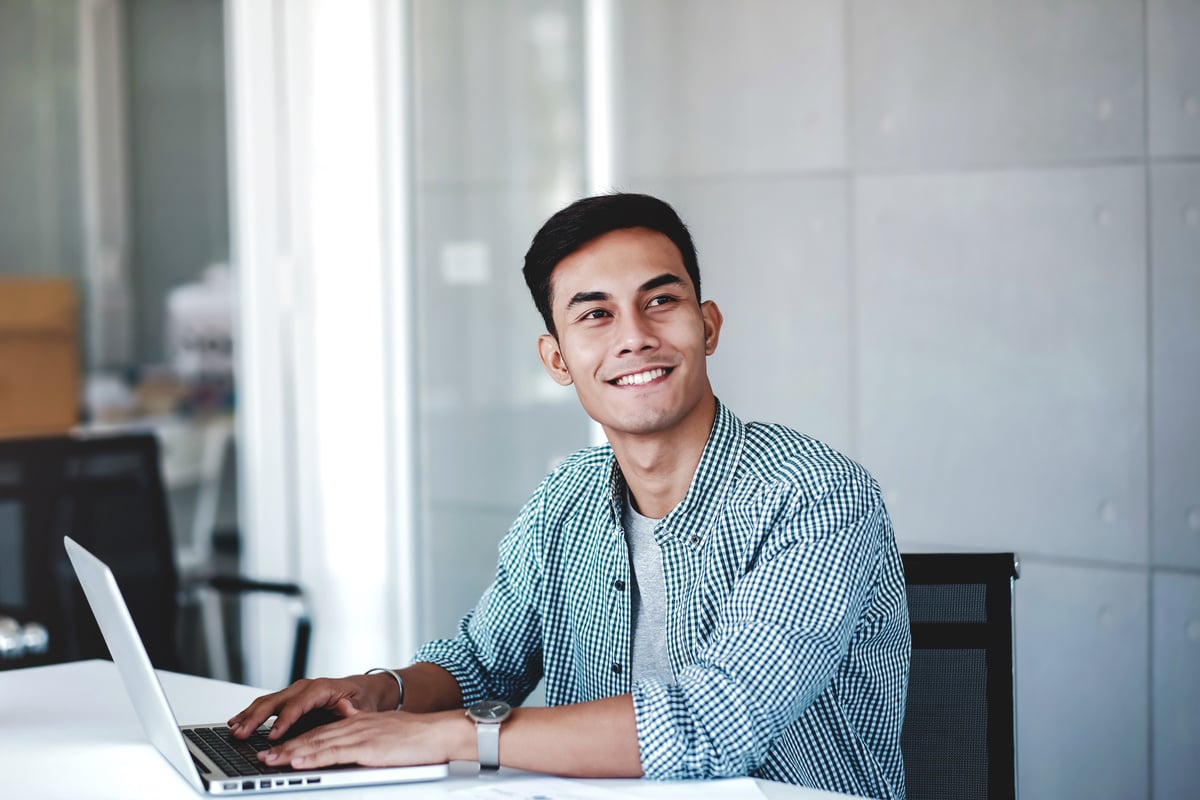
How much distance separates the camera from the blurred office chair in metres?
3.06

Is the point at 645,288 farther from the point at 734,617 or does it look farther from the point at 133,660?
the point at 133,660

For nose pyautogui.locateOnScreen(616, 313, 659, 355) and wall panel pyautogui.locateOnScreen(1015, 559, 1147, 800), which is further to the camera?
wall panel pyautogui.locateOnScreen(1015, 559, 1147, 800)

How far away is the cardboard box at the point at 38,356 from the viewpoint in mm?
3711

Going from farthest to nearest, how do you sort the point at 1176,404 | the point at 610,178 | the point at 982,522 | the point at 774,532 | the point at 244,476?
the point at 244,476, the point at 610,178, the point at 982,522, the point at 1176,404, the point at 774,532

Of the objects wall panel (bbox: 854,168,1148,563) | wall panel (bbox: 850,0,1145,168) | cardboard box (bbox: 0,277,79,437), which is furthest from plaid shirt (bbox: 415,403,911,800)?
cardboard box (bbox: 0,277,79,437)

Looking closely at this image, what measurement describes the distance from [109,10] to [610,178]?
1581 mm

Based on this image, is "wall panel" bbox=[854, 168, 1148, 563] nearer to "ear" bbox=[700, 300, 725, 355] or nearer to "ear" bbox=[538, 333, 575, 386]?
"ear" bbox=[700, 300, 725, 355]

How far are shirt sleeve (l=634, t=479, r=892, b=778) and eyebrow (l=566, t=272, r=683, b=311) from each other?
37cm

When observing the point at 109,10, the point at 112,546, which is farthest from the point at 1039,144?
the point at 109,10

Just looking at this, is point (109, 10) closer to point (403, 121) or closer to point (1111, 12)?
point (403, 121)

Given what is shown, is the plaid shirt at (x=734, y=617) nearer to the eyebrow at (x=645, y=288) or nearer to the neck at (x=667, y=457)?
the neck at (x=667, y=457)

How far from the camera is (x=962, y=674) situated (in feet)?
5.93

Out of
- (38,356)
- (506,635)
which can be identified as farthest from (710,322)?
(38,356)

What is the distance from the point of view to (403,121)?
3.90 metres
